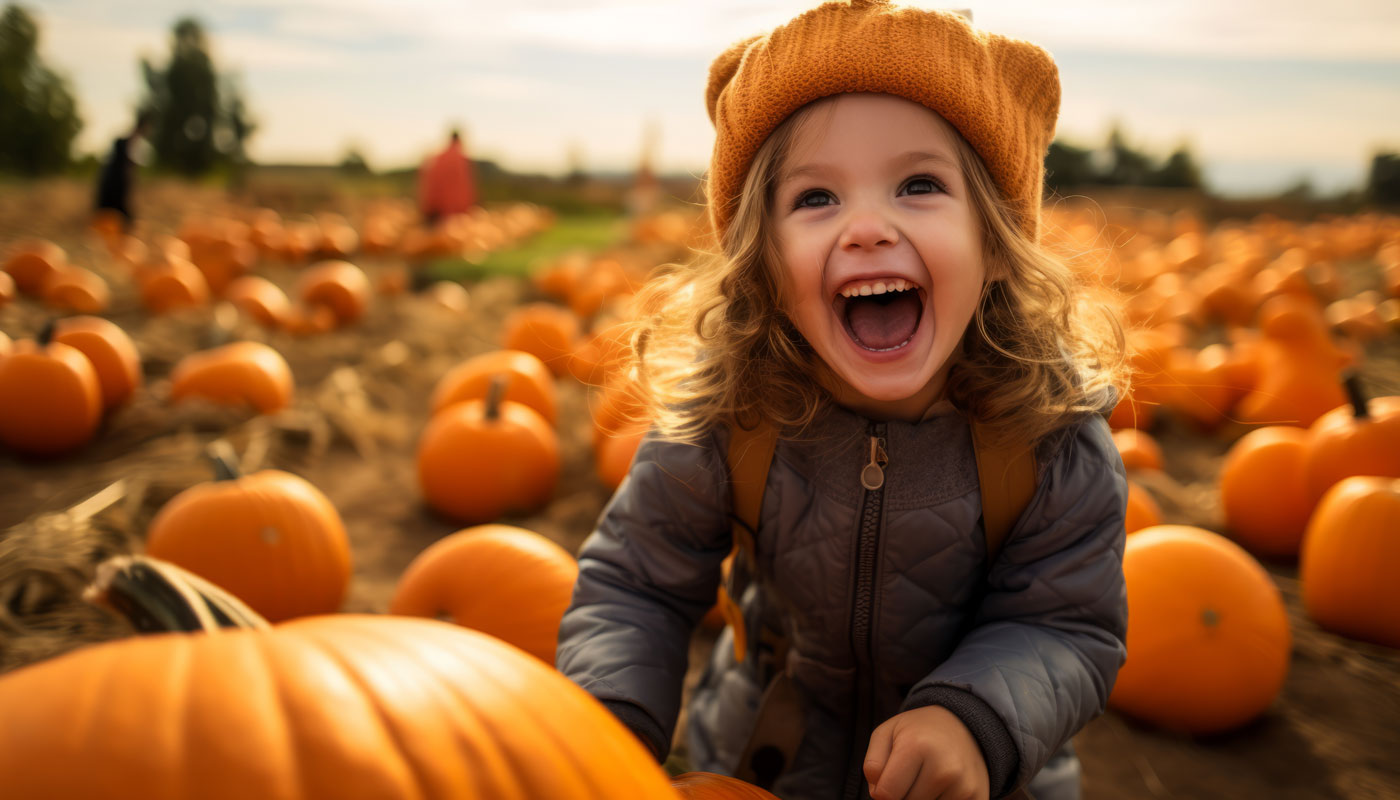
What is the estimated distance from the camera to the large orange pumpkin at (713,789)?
1433 mm

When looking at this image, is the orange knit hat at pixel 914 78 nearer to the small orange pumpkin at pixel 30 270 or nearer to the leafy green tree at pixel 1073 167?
the small orange pumpkin at pixel 30 270

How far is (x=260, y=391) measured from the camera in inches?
192

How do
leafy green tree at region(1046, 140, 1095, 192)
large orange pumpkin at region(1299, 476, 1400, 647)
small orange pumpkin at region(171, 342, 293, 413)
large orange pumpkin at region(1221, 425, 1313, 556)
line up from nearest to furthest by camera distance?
large orange pumpkin at region(1299, 476, 1400, 647)
large orange pumpkin at region(1221, 425, 1313, 556)
small orange pumpkin at region(171, 342, 293, 413)
leafy green tree at region(1046, 140, 1095, 192)

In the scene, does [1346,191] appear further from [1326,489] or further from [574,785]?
[574,785]

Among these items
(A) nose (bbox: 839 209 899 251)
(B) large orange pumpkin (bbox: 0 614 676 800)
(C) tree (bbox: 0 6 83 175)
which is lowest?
(B) large orange pumpkin (bbox: 0 614 676 800)

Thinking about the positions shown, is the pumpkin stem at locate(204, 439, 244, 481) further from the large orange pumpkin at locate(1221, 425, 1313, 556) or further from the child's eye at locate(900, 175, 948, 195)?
the large orange pumpkin at locate(1221, 425, 1313, 556)

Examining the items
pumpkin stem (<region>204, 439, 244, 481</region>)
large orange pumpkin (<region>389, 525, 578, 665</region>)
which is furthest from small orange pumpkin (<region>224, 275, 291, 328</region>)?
large orange pumpkin (<region>389, 525, 578, 665</region>)

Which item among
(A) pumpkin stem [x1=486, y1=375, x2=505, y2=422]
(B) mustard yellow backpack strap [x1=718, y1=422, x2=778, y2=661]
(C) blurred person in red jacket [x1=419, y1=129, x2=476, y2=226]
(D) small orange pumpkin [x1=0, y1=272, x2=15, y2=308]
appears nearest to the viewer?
(B) mustard yellow backpack strap [x1=718, y1=422, x2=778, y2=661]

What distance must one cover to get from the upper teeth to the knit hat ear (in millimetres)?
600

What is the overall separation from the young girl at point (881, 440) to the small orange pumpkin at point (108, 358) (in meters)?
4.42

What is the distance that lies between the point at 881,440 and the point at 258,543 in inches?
87.3

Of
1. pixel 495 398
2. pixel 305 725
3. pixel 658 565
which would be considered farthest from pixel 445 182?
pixel 305 725

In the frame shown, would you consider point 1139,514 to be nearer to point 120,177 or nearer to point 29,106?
point 120,177

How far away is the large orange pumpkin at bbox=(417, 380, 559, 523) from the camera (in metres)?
4.01
